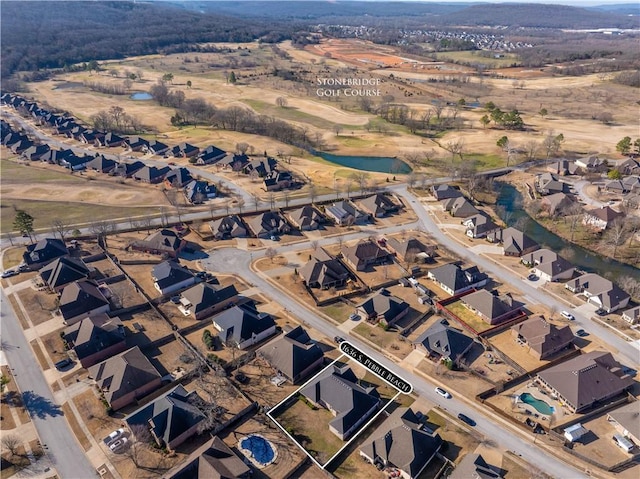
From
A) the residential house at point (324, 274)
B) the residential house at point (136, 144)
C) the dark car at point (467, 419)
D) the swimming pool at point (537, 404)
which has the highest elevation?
the residential house at point (136, 144)

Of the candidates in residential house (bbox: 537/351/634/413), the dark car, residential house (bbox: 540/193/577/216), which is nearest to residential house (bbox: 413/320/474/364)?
the dark car

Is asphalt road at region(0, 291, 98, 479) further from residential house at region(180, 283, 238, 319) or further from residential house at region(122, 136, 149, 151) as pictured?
residential house at region(122, 136, 149, 151)

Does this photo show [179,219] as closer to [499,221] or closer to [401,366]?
[401,366]

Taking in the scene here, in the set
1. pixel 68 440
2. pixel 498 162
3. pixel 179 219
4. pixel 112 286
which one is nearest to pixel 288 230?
pixel 179 219

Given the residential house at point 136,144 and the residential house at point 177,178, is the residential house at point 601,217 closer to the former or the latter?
the residential house at point 177,178

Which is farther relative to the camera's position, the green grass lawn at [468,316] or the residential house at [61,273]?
the residential house at [61,273]

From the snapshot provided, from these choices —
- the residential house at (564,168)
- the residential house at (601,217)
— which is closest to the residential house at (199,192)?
the residential house at (601,217)
